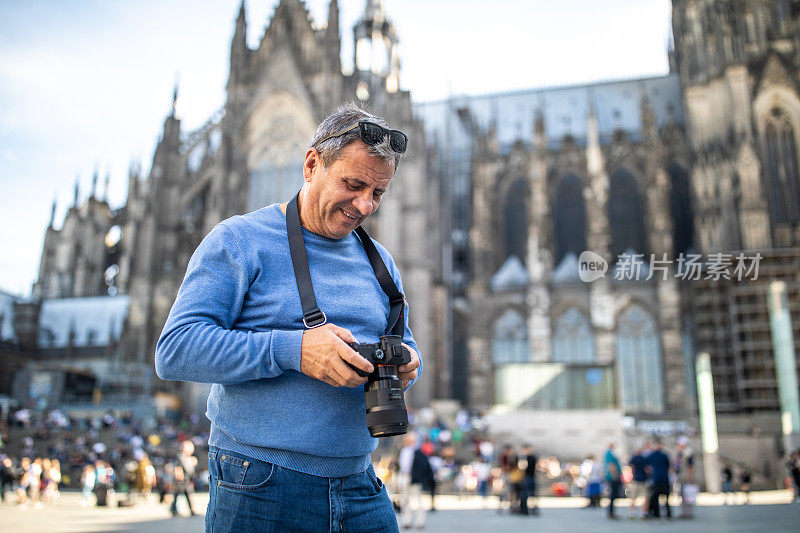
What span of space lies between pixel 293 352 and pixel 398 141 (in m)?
0.52

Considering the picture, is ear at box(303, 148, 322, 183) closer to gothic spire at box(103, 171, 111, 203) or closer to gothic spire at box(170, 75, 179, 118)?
gothic spire at box(170, 75, 179, 118)

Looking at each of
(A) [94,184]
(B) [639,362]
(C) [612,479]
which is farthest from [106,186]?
(C) [612,479]

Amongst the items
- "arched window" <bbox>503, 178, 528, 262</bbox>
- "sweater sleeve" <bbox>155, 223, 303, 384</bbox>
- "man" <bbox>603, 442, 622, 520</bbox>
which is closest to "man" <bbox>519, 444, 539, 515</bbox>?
"man" <bbox>603, 442, 622, 520</bbox>

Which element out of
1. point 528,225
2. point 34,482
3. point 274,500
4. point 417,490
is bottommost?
A: point 34,482

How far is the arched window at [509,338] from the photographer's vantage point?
29.6 metres

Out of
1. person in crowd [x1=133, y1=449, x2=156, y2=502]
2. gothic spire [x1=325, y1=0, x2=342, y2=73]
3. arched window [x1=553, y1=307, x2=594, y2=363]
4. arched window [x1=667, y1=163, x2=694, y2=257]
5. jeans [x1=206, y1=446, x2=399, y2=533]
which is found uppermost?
gothic spire [x1=325, y1=0, x2=342, y2=73]

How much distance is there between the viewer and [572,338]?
2897 centimetres

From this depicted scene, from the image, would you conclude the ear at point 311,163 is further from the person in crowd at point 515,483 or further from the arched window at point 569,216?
the arched window at point 569,216

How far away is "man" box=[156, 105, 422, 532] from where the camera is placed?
1281 millimetres

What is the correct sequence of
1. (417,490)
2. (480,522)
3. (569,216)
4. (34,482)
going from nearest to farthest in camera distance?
(417,490), (480,522), (34,482), (569,216)

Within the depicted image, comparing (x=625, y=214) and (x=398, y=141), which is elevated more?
(x=625, y=214)

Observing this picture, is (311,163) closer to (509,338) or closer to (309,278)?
(309,278)

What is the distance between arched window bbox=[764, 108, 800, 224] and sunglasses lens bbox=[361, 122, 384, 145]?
26.3m

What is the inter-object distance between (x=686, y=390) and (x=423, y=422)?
11.8 metres
